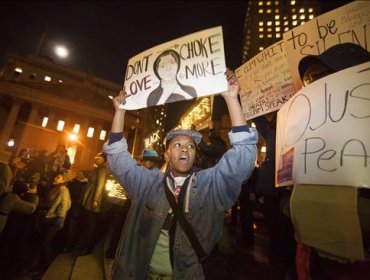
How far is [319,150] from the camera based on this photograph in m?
1.45

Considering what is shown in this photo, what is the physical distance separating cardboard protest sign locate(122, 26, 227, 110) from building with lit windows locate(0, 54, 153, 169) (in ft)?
94.0

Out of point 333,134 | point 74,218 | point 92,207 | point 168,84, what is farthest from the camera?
point 74,218

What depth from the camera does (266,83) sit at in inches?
116

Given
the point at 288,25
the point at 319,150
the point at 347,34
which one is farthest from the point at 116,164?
the point at 288,25

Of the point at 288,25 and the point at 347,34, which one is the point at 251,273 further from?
the point at 288,25

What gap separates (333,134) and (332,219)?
0.49 m

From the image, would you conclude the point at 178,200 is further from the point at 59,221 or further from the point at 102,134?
the point at 102,134

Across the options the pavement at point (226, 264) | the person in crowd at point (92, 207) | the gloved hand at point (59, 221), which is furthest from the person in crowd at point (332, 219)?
the gloved hand at point (59, 221)

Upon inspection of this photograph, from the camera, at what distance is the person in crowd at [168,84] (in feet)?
7.68

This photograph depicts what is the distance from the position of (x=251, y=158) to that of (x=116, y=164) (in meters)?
1.24

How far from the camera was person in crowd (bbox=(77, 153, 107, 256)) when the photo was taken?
6.35 metres

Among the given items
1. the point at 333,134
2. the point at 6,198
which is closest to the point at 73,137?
the point at 6,198

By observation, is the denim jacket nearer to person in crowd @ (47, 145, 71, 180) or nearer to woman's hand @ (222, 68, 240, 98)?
woman's hand @ (222, 68, 240, 98)

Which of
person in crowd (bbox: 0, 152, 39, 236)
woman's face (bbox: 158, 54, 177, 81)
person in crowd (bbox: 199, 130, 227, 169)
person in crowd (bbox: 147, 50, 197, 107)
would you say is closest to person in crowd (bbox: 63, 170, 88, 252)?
person in crowd (bbox: 0, 152, 39, 236)
